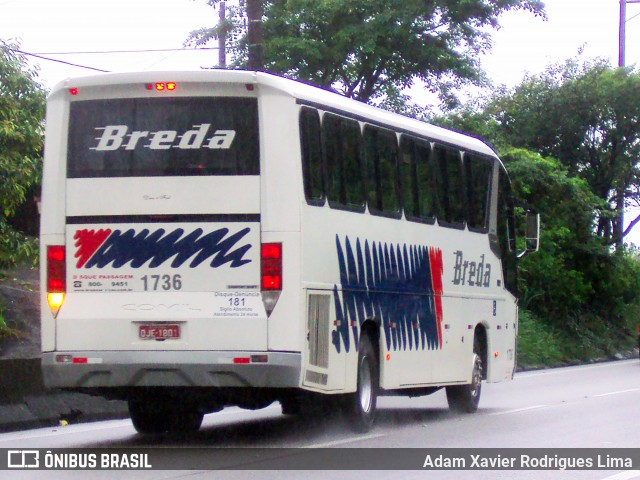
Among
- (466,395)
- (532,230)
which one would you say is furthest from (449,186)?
(466,395)

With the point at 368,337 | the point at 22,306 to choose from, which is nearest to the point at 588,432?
the point at 368,337

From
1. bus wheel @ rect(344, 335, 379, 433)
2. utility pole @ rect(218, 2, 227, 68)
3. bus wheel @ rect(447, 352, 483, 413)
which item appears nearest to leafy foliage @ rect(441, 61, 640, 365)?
utility pole @ rect(218, 2, 227, 68)

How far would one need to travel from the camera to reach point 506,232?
60.6 feet

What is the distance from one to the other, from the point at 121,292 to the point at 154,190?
3.36 ft

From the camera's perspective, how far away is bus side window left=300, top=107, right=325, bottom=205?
1197cm

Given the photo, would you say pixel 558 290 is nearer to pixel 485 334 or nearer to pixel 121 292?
pixel 485 334

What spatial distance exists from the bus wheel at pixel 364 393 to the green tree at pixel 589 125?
27.2 metres

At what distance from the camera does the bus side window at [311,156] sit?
471 inches

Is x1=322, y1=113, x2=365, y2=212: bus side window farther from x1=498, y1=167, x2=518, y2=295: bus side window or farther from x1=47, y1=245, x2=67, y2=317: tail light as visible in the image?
x1=498, y1=167, x2=518, y2=295: bus side window

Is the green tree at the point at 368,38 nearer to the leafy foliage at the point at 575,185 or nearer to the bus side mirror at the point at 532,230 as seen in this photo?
the leafy foliage at the point at 575,185

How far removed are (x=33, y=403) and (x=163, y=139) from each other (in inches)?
201

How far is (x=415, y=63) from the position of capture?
1185 inches

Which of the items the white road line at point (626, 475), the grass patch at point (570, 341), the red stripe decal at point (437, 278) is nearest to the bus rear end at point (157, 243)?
the white road line at point (626, 475)

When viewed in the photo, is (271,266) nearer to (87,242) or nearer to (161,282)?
(161,282)
